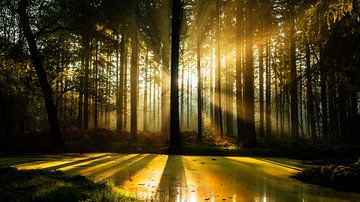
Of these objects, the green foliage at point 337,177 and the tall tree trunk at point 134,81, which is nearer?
the green foliage at point 337,177

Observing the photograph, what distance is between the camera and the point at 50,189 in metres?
3.65

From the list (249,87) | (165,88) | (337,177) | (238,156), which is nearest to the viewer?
(337,177)

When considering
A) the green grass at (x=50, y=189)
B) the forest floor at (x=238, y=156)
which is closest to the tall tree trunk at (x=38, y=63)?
the forest floor at (x=238, y=156)

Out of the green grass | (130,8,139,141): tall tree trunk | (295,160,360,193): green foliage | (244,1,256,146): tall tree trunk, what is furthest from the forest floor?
(130,8,139,141): tall tree trunk

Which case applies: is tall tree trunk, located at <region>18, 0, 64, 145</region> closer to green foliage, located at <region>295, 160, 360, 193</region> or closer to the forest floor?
the forest floor

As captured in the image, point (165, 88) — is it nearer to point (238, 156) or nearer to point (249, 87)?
point (249, 87)

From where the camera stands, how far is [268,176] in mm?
6305

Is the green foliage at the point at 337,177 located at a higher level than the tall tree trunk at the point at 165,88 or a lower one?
lower

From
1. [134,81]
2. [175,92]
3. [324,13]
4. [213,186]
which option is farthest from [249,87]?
[213,186]

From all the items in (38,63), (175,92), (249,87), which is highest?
(38,63)

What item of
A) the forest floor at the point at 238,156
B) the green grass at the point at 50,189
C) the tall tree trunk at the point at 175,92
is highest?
the tall tree trunk at the point at 175,92

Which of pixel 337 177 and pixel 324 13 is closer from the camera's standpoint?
pixel 337 177

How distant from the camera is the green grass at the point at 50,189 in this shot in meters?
3.31

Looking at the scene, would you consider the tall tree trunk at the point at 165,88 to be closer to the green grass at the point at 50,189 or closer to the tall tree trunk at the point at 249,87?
the tall tree trunk at the point at 249,87
